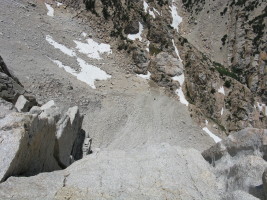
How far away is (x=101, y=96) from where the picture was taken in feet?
124

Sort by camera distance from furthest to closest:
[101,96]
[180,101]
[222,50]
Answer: [222,50], [180,101], [101,96]

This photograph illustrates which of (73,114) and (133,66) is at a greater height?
(73,114)

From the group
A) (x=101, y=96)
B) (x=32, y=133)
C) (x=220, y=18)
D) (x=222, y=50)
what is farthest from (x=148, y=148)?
(x=220, y=18)

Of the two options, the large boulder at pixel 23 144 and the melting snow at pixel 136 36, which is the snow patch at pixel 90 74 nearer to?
the melting snow at pixel 136 36

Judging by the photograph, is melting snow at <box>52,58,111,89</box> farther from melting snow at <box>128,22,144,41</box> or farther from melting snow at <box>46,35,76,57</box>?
melting snow at <box>128,22,144,41</box>

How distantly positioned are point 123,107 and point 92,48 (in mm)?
11107

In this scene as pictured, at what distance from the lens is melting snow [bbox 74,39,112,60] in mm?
43831

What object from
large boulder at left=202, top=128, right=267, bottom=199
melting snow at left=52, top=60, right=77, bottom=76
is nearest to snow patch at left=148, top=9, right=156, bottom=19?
melting snow at left=52, top=60, right=77, bottom=76

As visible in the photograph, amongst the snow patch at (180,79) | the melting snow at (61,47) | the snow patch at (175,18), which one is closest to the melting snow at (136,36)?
the snow patch at (180,79)

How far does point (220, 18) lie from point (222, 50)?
11.2 m

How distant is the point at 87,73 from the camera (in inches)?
1592

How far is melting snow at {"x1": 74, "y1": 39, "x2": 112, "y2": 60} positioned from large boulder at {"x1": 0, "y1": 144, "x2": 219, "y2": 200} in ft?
99.2

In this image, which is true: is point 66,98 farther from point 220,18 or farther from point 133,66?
point 220,18

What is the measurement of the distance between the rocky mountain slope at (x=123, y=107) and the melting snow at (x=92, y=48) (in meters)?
0.17
